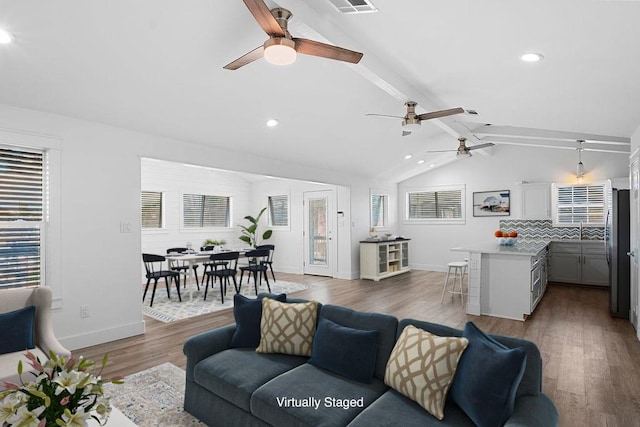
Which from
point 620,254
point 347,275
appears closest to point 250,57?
point 620,254

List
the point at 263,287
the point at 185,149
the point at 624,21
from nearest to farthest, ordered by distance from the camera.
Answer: the point at 624,21 → the point at 185,149 → the point at 263,287

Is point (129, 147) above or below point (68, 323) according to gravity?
above

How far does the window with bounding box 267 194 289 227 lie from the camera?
9.47m

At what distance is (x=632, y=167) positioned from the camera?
14.7ft

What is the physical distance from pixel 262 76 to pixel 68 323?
10.8 ft

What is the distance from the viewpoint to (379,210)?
9.46 meters

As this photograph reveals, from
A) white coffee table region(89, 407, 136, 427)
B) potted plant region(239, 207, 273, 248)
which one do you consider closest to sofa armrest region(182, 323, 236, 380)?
white coffee table region(89, 407, 136, 427)

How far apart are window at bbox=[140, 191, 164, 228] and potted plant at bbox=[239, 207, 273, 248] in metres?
2.12

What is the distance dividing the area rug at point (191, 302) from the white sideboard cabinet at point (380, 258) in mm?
1526

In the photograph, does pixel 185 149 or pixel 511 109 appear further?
pixel 185 149

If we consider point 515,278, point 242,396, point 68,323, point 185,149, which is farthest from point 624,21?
point 68,323

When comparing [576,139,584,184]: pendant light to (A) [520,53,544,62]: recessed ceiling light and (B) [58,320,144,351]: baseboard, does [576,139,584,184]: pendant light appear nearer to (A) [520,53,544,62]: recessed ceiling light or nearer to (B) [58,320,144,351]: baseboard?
(A) [520,53,544,62]: recessed ceiling light

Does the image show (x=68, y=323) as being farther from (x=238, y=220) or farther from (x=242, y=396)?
(x=238, y=220)

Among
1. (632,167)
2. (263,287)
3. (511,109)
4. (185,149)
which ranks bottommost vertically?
(263,287)
